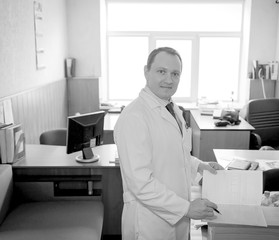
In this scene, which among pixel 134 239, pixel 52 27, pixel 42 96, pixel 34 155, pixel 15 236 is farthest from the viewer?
pixel 52 27

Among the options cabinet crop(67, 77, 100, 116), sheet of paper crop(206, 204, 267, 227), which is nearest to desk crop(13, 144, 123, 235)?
sheet of paper crop(206, 204, 267, 227)

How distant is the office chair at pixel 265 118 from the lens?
424 centimetres

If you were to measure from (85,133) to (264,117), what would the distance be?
8.84 feet

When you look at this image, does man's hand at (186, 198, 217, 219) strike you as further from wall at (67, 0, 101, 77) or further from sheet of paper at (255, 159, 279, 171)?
wall at (67, 0, 101, 77)

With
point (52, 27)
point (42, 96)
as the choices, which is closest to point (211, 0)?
point (52, 27)

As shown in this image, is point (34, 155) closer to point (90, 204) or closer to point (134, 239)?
point (90, 204)

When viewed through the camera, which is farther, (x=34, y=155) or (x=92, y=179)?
(x=34, y=155)

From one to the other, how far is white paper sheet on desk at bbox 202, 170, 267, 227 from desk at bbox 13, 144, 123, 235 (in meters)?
1.06

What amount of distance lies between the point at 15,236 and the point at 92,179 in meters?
0.69

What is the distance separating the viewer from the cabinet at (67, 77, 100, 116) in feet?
16.7

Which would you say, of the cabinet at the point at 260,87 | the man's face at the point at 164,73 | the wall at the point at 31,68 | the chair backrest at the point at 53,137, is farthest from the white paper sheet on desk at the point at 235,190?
the cabinet at the point at 260,87

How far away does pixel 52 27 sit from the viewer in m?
4.33

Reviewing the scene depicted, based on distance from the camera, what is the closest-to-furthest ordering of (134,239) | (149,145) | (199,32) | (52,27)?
(149,145), (134,239), (52,27), (199,32)

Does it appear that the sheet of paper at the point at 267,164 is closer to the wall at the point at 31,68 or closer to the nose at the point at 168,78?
the nose at the point at 168,78
